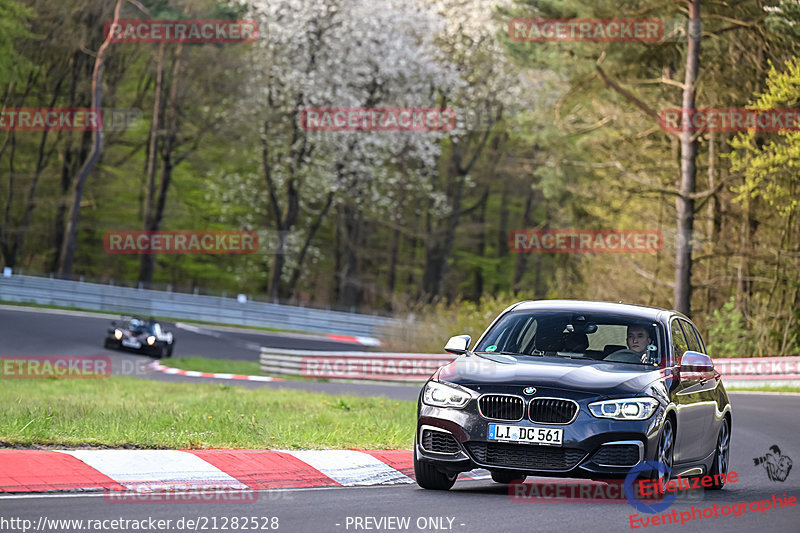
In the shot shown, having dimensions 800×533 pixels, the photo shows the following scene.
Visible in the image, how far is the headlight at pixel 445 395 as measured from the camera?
9.09m

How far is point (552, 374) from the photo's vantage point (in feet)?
29.9

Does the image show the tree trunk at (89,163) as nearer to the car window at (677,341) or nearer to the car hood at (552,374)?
the car window at (677,341)

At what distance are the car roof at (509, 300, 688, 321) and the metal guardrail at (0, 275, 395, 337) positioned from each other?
116 feet

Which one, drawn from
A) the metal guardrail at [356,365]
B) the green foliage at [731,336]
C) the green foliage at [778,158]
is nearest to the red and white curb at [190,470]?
the metal guardrail at [356,365]

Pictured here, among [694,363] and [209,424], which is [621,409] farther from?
[209,424]

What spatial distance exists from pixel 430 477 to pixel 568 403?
1.32 m

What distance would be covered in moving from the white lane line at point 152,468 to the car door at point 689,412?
11.2 feet

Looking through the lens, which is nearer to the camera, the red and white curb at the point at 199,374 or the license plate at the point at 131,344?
the red and white curb at the point at 199,374

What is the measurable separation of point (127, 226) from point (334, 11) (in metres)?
20.5

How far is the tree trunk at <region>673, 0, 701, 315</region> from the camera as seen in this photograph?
34.4 meters

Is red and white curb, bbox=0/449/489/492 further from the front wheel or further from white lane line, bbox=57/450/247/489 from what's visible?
the front wheel

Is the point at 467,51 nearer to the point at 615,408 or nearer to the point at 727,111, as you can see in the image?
the point at 727,111

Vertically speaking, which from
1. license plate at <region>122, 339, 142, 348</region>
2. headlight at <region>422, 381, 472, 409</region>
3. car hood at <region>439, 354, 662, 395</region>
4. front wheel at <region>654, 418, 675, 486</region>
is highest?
car hood at <region>439, 354, 662, 395</region>

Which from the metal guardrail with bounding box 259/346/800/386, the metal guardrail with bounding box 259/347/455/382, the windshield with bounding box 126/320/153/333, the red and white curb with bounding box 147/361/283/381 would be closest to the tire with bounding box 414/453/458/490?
the red and white curb with bounding box 147/361/283/381
